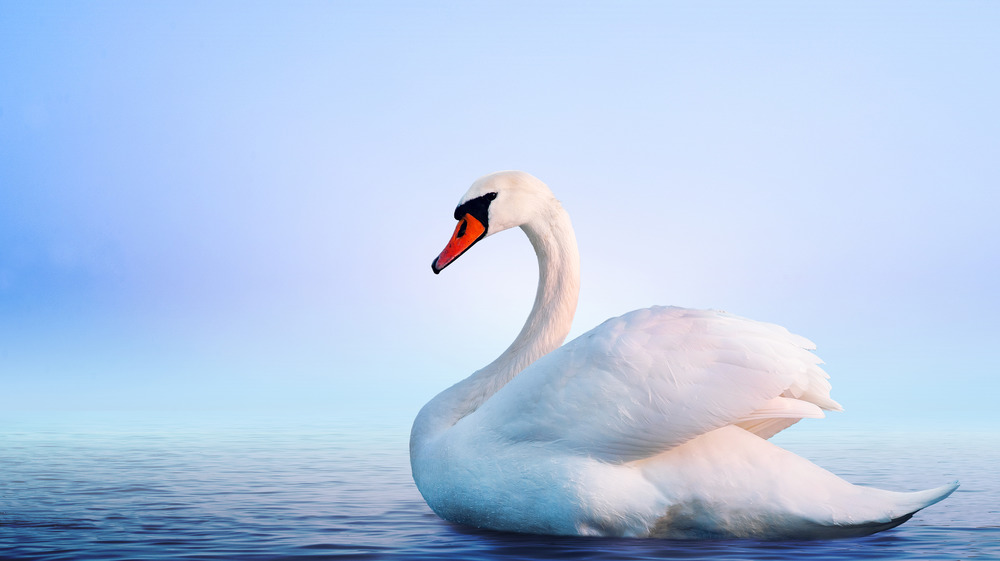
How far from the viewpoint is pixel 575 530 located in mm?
6309

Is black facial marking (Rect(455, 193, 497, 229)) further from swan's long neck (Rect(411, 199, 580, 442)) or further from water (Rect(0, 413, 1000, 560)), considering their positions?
water (Rect(0, 413, 1000, 560))

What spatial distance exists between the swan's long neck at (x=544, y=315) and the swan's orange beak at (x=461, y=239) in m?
0.41

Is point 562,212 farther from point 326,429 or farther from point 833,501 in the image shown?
point 326,429

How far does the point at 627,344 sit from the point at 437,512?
227 cm

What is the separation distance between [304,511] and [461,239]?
2.57 meters

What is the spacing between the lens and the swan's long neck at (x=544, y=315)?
25.4ft

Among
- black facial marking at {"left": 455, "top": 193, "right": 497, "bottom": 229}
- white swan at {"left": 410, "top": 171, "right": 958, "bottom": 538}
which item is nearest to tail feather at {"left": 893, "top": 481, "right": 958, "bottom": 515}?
white swan at {"left": 410, "top": 171, "right": 958, "bottom": 538}

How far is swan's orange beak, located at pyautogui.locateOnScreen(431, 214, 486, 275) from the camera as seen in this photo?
796cm

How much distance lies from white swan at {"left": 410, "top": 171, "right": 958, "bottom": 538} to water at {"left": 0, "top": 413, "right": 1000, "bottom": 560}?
0.63 ft

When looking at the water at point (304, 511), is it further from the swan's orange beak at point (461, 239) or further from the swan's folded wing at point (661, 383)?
the swan's orange beak at point (461, 239)

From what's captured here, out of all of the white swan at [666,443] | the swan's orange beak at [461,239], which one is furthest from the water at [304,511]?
the swan's orange beak at [461,239]

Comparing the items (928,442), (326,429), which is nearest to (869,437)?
(928,442)

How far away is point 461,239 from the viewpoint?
8.02 meters

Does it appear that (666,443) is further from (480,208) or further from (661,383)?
(480,208)
